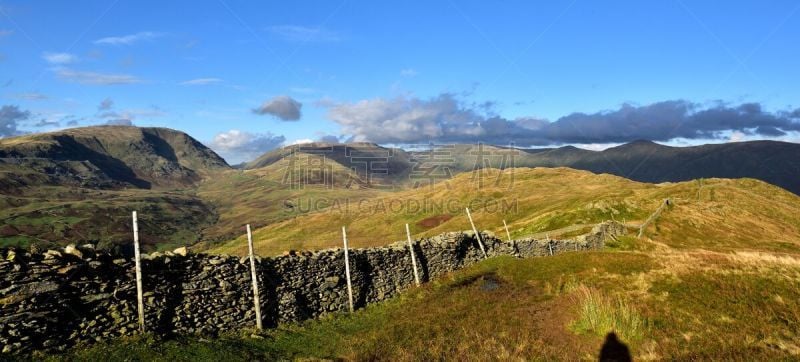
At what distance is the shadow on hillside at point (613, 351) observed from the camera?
1148 centimetres

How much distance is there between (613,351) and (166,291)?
48.9 ft

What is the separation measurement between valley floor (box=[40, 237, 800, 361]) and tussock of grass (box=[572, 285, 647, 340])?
0.03 metres

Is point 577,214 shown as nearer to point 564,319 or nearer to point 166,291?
point 564,319

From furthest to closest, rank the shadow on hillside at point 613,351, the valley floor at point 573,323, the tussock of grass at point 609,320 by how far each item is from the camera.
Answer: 1. the tussock of grass at point 609,320
2. the valley floor at point 573,323
3. the shadow on hillside at point 613,351

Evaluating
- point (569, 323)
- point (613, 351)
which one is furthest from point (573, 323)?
point (613, 351)

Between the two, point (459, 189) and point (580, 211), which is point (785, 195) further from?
point (459, 189)

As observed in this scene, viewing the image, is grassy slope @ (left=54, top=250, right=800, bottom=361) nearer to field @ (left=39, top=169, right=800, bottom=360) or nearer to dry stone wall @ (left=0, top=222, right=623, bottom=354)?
field @ (left=39, top=169, right=800, bottom=360)

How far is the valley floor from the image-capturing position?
12000 millimetres

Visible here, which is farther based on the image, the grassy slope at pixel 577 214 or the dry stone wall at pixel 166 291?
the grassy slope at pixel 577 214

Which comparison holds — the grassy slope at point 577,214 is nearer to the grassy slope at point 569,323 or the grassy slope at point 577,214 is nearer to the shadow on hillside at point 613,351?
the grassy slope at point 569,323

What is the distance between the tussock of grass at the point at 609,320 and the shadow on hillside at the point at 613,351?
264mm

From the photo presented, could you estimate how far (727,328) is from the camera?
40.6ft

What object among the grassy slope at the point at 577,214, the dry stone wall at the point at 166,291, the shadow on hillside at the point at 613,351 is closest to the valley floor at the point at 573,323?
the shadow on hillside at the point at 613,351

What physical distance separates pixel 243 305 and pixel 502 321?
410 inches
